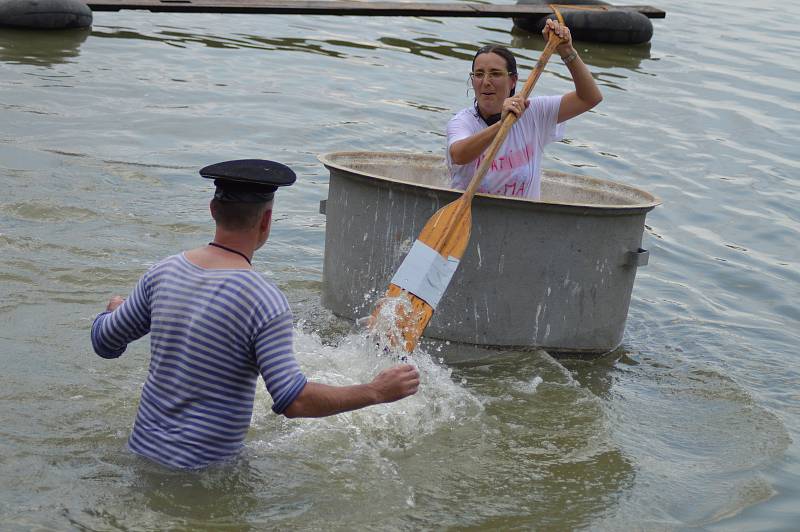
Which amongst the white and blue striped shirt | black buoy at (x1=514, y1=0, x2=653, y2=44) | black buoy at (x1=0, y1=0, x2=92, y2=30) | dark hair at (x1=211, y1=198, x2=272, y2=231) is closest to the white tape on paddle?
the white and blue striped shirt

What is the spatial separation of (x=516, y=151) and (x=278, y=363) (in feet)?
8.93

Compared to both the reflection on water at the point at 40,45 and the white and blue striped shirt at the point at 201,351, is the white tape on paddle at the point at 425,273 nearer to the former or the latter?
the white and blue striped shirt at the point at 201,351

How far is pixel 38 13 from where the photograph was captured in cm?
1373

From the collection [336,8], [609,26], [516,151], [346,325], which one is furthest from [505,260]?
[609,26]

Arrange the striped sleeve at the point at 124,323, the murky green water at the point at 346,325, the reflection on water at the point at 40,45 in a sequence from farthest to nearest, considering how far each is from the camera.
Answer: the reflection on water at the point at 40,45 → the murky green water at the point at 346,325 → the striped sleeve at the point at 124,323

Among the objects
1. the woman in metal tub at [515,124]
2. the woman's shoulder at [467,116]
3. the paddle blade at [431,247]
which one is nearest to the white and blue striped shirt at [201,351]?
the paddle blade at [431,247]

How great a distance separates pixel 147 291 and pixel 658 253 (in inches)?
221

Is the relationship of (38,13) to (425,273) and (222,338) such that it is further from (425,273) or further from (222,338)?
(222,338)

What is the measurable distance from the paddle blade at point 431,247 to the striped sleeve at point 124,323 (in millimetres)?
1760

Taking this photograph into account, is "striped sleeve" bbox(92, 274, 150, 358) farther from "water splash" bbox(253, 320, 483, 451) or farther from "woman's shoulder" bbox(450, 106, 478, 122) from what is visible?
"woman's shoulder" bbox(450, 106, 478, 122)

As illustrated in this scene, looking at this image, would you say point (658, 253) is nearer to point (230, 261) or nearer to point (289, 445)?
point (289, 445)

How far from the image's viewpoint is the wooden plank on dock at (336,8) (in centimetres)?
1502

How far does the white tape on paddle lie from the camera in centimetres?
529

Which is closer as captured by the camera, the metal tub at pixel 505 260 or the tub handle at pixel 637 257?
the metal tub at pixel 505 260
